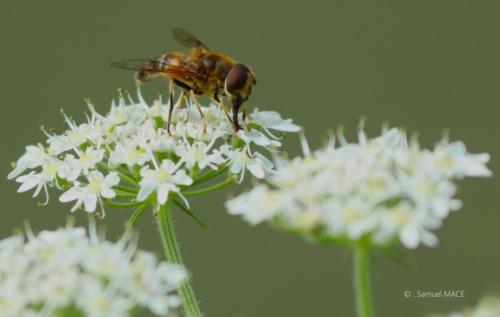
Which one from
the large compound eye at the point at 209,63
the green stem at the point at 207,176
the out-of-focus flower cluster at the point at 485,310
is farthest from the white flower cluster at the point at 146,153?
the out-of-focus flower cluster at the point at 485,310

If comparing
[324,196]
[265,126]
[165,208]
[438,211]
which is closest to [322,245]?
[324,196]

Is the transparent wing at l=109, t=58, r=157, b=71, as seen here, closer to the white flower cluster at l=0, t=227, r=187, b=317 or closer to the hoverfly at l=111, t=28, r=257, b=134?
the hoverfly at l=111, t=28, r=257, b=134

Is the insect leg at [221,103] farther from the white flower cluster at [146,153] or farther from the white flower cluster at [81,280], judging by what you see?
the white flower cluster at [81,280]

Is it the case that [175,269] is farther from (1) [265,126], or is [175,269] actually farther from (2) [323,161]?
(1) [265,126]

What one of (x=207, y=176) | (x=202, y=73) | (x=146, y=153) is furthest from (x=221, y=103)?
(x=146, y=153)

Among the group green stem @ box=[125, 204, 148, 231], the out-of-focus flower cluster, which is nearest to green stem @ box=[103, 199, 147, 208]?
green stem @ box=[125, 204, 148, 231]

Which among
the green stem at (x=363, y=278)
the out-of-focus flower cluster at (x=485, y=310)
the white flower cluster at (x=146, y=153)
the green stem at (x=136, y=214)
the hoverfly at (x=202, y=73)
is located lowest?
the out-of-focus flower cluster at (x=485, y=310)
